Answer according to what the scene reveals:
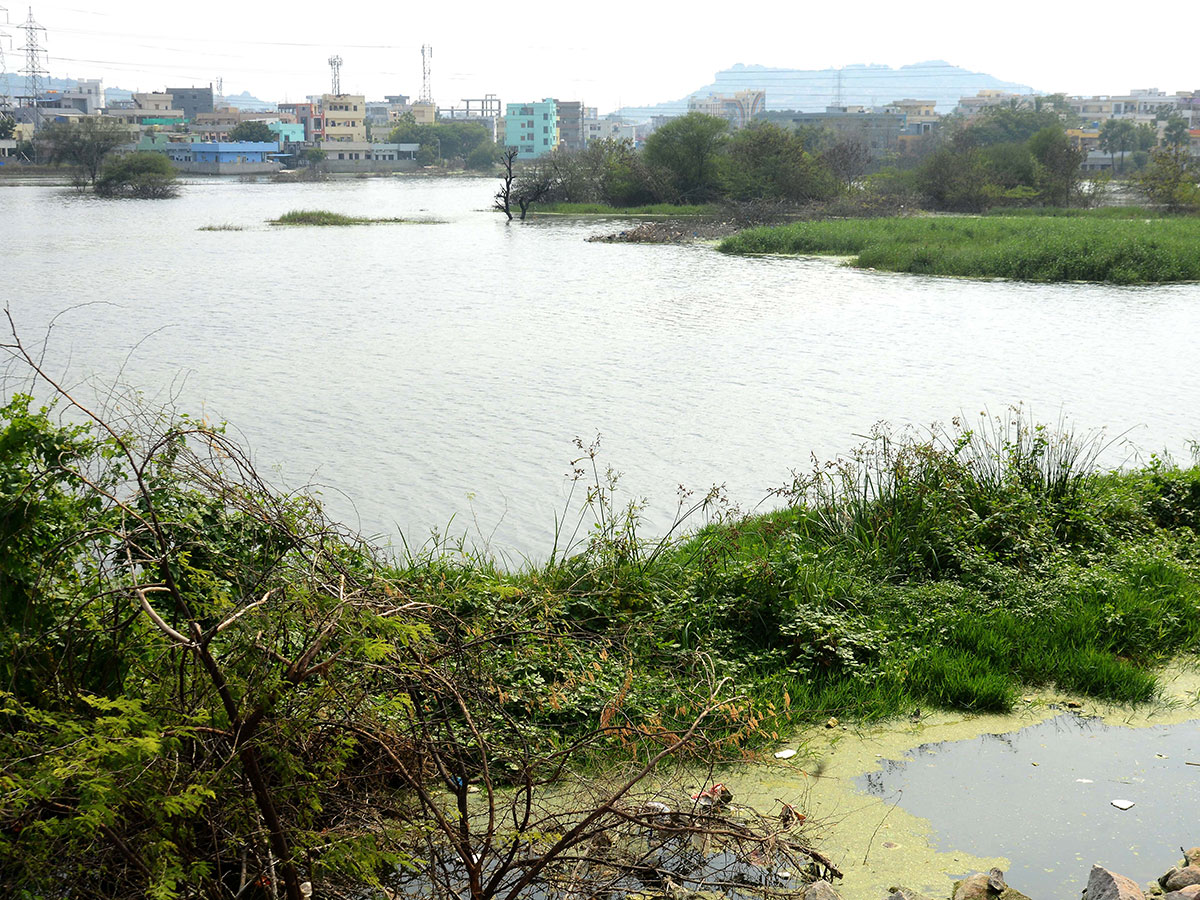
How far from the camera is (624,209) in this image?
58.3 meters

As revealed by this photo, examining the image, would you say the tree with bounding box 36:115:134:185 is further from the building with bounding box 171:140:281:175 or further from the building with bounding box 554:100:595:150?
the building with bounding box 554:100:595:150

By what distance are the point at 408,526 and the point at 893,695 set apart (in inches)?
179

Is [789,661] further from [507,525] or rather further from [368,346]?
[368,346]

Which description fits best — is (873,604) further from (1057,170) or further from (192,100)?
(192,100)

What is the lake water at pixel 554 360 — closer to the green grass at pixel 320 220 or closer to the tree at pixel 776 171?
the green grass at pixel 320 220

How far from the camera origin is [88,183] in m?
71.1

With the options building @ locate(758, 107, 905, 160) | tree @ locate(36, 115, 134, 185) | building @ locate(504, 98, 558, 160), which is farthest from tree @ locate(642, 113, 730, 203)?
building @ locate(504, 98, 558, 160)

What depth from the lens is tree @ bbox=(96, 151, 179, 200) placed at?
63312 mm

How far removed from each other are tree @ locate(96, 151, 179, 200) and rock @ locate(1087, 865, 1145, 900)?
222ft

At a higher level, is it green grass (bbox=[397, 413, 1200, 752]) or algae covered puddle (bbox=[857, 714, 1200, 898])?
green grass (bbox=[397, 413, 1200, 752])

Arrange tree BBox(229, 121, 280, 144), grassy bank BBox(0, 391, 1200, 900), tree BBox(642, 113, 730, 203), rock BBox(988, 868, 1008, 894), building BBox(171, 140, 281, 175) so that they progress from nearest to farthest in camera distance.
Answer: grassy bank BBox(0, 391, 1200, 900), rock BBox(988, 868, 1008, 894), tree BBox(642, 113, 730, 203), building BBox(171, 140, 281, 175), tree BBox(229, 121, 280, 144)

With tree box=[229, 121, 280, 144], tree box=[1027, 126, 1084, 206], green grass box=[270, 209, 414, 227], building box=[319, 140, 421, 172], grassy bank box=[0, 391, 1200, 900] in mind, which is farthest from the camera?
building box=[319, 140, 421, 172]

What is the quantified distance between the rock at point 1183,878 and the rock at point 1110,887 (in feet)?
0.42

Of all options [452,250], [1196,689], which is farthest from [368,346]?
[452,250]
